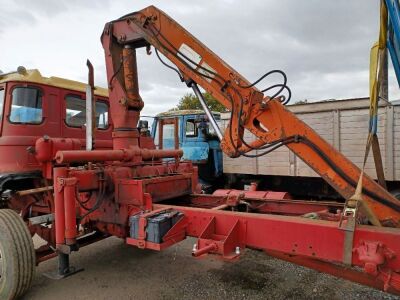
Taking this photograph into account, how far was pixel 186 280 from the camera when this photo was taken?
14.2ft

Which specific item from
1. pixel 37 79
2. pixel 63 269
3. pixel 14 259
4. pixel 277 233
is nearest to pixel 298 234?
pixel 277 233

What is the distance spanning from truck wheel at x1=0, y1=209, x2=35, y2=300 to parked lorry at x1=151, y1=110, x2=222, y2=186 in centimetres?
585

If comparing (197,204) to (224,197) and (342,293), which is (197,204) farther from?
(342,293)

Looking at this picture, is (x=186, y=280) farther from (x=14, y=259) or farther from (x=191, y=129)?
(x=191, y=129)

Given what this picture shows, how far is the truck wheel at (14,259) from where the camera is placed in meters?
3.58

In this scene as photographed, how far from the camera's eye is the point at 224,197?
4359 mm

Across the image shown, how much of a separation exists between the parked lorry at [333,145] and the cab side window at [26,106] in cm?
347

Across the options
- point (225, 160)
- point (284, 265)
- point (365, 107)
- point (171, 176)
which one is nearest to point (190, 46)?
point (171, 176)

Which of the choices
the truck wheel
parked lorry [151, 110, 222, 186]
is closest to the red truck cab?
the truck wheel

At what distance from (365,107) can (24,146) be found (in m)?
6.12

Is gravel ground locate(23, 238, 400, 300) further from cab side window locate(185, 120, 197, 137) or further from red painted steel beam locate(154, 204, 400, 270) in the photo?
cab side window locate(185, 120, 197, 137)

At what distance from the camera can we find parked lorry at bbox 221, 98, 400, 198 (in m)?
6.63

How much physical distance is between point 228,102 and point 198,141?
590cm

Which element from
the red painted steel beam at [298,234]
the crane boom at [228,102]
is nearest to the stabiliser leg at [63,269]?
the red painted steel beam at [298,234]
